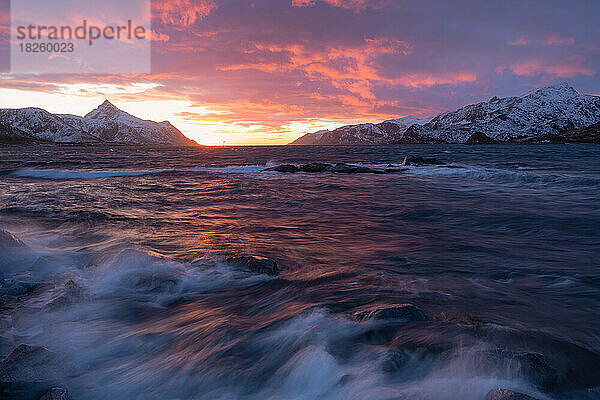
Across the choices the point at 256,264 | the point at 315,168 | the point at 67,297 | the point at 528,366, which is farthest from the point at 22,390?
the point at 315,168

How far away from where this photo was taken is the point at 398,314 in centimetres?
389

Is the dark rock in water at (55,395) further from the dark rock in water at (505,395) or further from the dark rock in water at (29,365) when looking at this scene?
the dark rock in water at (505,395)

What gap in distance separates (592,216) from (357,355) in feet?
37.0

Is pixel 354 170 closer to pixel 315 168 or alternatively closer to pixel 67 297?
pixel 315 168

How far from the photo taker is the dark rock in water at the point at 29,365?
2.84 m

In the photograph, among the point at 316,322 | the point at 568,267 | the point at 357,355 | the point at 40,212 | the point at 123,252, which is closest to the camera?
the point at 357,355

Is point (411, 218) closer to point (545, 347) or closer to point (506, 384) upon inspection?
point (545, 347)

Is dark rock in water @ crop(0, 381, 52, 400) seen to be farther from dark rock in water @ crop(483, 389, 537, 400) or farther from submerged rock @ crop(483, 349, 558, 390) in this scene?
submerged rock @ crop(483, 349, 558, 390)

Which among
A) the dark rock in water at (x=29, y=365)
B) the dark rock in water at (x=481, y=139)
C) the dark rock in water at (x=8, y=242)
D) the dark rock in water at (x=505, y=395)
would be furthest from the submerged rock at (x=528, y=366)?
the dark rock in water at (x=481, y=139)

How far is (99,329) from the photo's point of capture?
4.02 m

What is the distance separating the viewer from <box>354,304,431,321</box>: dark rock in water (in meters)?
3.89

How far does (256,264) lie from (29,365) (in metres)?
3.29

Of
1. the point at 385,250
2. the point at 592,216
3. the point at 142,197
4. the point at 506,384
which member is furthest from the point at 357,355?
the point at 142,197

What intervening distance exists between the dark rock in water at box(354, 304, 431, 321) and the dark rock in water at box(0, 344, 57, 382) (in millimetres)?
3290
